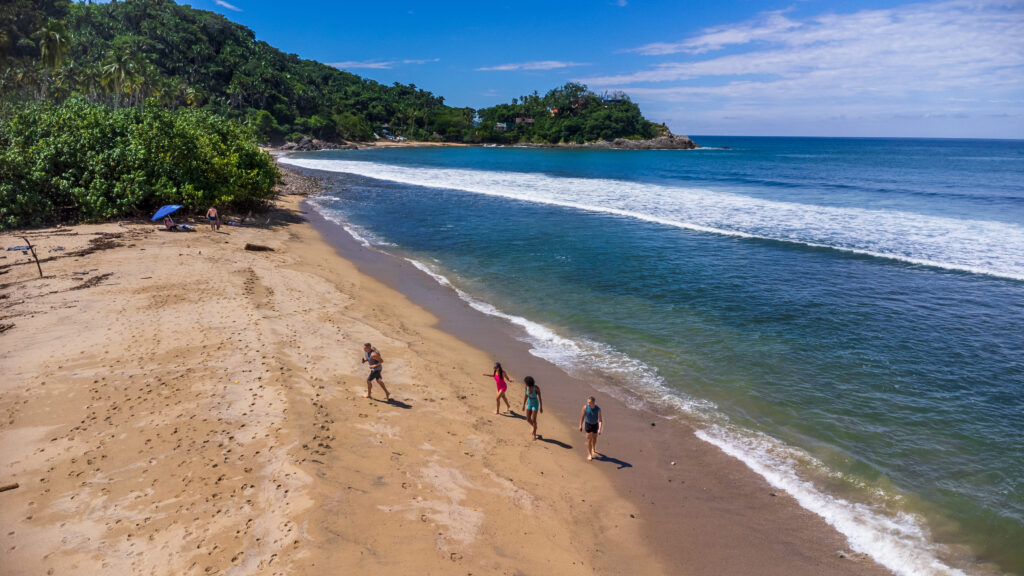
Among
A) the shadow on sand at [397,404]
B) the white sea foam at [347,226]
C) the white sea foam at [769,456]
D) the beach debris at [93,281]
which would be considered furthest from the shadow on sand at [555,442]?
the white sea foam at [347,226]

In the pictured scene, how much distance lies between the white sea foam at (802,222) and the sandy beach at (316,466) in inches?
934

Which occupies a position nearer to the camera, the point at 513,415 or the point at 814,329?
the point at 513,415

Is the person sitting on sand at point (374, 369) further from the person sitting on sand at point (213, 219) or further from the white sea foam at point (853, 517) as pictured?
the person sitting on sand at point (213, 219)

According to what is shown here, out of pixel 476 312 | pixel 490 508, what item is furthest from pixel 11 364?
pixel 476 312

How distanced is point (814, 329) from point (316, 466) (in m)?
16.4

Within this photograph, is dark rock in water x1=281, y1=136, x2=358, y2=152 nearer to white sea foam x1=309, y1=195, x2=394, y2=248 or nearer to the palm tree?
the palm tree

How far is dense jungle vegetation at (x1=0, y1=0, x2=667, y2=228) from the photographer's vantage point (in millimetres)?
24562

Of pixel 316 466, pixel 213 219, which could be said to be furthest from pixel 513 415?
pixel 213 219

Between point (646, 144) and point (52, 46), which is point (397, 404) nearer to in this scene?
point (52, 46)

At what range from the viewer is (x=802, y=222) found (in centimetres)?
3619

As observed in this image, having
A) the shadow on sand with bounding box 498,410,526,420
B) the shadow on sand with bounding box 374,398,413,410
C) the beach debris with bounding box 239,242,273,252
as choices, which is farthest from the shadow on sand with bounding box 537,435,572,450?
the beach debris with bounding box 239,242,273,252

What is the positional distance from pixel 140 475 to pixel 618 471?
850 centimetres

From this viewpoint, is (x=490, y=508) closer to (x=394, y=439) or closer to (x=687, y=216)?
(x=394, y=439)

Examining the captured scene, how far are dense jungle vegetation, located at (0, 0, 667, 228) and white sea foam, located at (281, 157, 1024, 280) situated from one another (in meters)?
27.2
